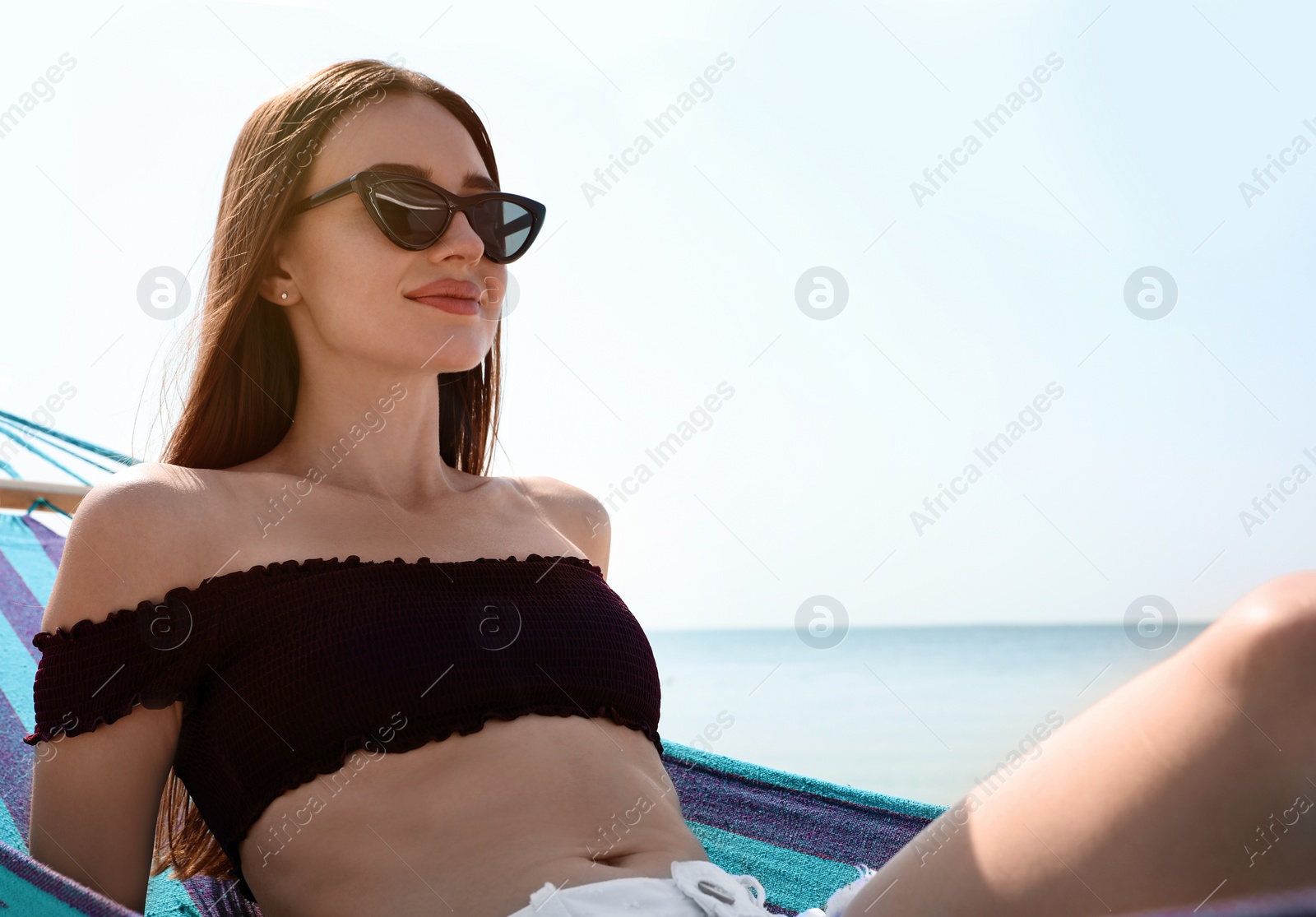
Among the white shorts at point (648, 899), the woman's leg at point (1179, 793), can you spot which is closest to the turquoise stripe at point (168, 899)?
the white shorts at point (648, 899)

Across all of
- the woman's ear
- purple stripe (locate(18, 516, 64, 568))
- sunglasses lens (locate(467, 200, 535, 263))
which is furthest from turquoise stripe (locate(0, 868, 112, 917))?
purple stripe (locate(18, 516, 64, 568))

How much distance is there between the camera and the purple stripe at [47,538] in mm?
2932

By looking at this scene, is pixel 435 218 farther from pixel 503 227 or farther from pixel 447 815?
pixel 447 815

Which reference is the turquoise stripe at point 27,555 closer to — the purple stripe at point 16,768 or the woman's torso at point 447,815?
the purple stripe at point 16,768

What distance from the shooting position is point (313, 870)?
1302mm

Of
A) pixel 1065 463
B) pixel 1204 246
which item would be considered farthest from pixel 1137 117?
pixel 1065 463

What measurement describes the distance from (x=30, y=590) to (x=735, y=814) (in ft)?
6.50

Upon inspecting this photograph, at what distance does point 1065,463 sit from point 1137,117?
6293 mm

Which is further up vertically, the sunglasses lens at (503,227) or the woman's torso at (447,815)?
the sunglasses lens at (503,227)

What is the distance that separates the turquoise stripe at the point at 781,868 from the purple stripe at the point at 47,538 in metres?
2.07

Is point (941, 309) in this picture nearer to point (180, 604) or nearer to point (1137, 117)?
point (1137, 117)

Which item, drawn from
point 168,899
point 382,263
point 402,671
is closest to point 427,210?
point 382,263

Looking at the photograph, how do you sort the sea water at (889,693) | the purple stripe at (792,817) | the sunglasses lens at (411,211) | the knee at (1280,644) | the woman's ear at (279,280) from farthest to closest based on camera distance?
the sea water at (889,693)
the purple stripe at (792,817)
the woman's ear at (279,280)
the sunglasses lens at (411,211)
the knee at (1280,644)

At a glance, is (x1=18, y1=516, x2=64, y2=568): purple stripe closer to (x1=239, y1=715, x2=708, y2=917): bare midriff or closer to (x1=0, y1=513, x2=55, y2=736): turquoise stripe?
(x1=0, y1=513, x2=55, y2=736): turquoise stripe
